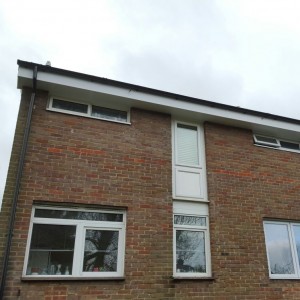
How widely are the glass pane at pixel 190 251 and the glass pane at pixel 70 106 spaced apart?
11.3 ft

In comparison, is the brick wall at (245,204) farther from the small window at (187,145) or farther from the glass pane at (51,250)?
the glass pane at (51,250)

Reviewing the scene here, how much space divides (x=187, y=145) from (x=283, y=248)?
3385 millimetres

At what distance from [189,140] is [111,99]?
86.2 inches

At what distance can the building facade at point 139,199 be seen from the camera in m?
5.80

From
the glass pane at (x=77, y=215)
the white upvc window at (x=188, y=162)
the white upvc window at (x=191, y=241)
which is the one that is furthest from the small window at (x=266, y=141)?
the glass pane at (x=77, y=215)

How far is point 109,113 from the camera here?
734 cm

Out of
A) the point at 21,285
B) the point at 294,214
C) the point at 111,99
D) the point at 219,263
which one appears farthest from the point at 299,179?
the point at 21,285

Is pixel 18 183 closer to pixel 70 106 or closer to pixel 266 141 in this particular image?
pixel 70 106

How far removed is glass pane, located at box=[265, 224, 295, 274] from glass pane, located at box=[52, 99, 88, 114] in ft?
17.0

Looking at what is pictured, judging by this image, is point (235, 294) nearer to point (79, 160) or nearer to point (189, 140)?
point (189, 140)

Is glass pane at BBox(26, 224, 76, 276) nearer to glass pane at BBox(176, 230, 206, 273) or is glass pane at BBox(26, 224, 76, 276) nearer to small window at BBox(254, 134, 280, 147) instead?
glass pane at BBox(176, 230, 206, 273)

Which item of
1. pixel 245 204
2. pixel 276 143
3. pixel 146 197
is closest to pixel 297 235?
pixel 245 204

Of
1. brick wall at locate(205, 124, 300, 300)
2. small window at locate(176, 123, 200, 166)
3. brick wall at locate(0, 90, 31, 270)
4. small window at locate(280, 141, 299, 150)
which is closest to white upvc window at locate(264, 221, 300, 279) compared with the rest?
brick wall at locate(205, 124, 300, 300)

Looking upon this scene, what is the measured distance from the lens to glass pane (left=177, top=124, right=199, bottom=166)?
298 inches
